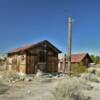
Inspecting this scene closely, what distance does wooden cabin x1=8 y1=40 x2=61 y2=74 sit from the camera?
2787 centimetres

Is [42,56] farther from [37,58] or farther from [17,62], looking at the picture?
[17,62]

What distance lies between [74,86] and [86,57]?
119ft

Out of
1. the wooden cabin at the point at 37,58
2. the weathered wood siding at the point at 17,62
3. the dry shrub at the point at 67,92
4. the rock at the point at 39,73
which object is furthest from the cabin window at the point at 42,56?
the dry shrub at the point at 67,92

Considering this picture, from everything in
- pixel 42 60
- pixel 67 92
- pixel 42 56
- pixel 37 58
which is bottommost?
pixel 67 92

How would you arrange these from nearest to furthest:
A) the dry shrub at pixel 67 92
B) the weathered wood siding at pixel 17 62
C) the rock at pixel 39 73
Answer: the dry shrub at pixel 67 92 → the rock at pixel 39 73 → the weathered wood siding at pixel 17 62

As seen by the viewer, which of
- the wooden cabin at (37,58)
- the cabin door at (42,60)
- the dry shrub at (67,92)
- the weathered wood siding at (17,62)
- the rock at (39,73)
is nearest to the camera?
the dry shrub at (67,92)

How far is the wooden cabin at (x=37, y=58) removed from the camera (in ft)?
91.4

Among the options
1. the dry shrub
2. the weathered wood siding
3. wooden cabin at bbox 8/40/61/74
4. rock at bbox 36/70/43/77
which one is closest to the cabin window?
wooden cabin at bbox 8/40/61/74

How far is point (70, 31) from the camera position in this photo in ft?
77.0

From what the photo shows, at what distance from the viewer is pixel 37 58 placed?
92.9ft

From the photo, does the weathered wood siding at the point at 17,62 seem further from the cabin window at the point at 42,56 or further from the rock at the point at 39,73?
the cabin window at the point at 42,56

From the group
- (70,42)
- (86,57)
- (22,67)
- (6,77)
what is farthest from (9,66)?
(86,57)

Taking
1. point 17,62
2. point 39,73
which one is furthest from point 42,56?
point 17,62

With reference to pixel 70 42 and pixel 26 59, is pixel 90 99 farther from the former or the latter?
pixel 26 59
